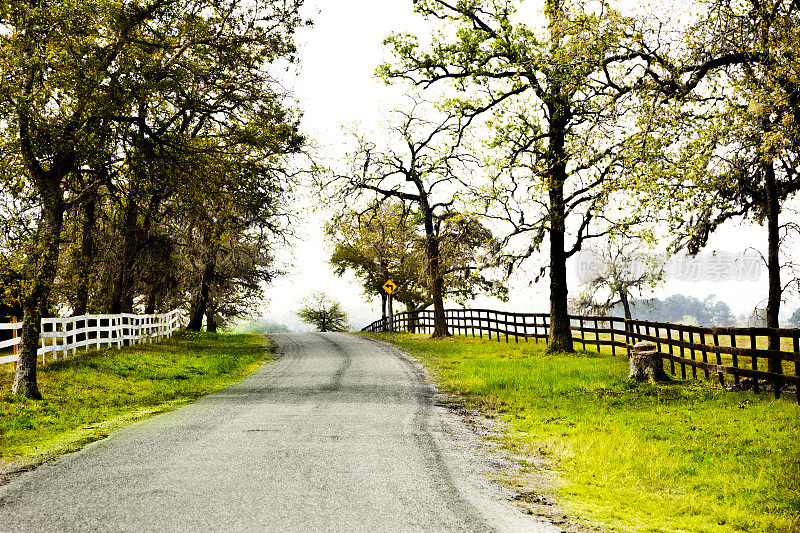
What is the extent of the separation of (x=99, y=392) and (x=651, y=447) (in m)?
11.2

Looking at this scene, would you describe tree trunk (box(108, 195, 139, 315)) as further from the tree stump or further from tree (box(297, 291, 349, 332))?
tree (box(297, 291, 349, 332))

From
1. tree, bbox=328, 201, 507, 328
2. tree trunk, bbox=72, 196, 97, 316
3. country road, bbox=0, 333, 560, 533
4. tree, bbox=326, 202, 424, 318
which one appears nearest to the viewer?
country road, bbox=0, 333, 560, 533

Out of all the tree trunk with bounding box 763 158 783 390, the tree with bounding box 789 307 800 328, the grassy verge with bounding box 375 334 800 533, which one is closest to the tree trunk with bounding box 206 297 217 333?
the grassy verge with bounding box 375 334 800 533

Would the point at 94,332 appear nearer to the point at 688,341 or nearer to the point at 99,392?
the point at 99,392

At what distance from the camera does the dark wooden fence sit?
11.8m

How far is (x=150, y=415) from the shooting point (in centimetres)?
1145

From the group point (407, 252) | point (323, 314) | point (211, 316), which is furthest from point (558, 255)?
point (323, 314)

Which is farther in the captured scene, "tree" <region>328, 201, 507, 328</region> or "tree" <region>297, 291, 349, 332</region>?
"tree" <region>297, 291, 349, 332</region>

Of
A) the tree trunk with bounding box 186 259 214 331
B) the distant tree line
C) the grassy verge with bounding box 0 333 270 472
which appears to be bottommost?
the grassy verge with bounding box 0 333 270 472

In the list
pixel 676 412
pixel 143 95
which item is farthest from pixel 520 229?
pixel 143 95

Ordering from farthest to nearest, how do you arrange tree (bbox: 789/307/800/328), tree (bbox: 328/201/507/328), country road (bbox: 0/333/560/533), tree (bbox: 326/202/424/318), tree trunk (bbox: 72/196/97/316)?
tree (bbox: 326/202/424/318) < tree (bbox: 328/201/507/328) < tree trunk (bbox: 72/196/97/316) < tree (bbox: 789/307/800/328) < country road (bbox: 0/333/560/533)

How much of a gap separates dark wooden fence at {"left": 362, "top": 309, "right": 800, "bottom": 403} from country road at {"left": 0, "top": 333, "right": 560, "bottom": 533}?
568cm

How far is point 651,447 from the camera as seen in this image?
27.7 feet

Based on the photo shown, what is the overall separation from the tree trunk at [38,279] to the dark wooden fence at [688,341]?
43.6ft
